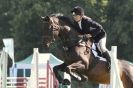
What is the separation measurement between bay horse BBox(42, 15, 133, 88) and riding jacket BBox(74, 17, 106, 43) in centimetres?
8

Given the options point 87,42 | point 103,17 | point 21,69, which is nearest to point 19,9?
point 103,17

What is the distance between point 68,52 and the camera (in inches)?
429

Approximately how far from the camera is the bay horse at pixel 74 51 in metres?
10.8

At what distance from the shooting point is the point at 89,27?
10.9m

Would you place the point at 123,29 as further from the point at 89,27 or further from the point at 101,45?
the point at 89,27

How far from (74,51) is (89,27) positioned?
0.51 meters

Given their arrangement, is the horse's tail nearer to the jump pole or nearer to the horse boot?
the horse boot

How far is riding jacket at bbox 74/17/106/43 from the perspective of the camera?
10867 millimetres

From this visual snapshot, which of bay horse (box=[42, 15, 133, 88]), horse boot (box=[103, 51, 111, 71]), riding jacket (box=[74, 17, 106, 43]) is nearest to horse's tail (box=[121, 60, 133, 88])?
bay horse (box=[42, 15, 133, 88])

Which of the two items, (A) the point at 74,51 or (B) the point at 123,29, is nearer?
(A) the point at 74,51

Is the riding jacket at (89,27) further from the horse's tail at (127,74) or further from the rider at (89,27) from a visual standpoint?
the horse's tail at (127,74)

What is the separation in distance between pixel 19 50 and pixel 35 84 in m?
24.3

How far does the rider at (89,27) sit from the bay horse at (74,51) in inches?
3.7

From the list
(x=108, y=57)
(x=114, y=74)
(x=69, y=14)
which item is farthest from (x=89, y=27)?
(x=69, y=14)
